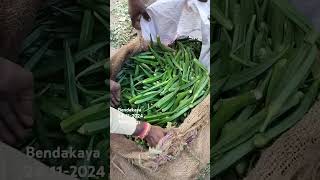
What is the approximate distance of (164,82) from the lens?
3199mm

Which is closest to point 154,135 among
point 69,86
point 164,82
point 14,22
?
point 164,82

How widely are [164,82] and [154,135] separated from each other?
11.3 inches

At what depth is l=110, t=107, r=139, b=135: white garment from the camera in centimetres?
318

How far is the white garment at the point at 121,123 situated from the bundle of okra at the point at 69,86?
0.04 m

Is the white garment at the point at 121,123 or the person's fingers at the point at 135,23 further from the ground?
the person's fingers at the point at 135,23

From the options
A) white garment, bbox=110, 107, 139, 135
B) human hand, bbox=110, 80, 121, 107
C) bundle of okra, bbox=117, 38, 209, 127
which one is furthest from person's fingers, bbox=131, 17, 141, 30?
white garment, bbox=110, 107, 139, 135

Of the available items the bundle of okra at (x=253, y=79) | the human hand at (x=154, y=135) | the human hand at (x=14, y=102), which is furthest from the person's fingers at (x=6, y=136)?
the bundle of okra at (x=253, y=79)

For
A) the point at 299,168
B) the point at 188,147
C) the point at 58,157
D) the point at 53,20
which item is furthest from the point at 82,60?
the point at 299,168

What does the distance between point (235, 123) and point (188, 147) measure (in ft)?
0.95

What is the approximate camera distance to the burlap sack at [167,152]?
320 centimetres

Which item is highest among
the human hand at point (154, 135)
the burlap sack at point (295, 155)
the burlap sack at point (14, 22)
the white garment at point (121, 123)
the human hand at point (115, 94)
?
the burlap sack at point (14, 22)

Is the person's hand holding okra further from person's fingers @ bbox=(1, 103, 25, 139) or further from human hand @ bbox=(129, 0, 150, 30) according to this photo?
person's fingers @ bbox=(1, 103, 25, 139)

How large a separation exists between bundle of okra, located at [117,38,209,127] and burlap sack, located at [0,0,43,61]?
1.85 ft

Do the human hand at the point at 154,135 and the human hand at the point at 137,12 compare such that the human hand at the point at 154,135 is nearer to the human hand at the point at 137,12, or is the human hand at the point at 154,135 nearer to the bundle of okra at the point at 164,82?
the bundle of okra at the point at 164,82
